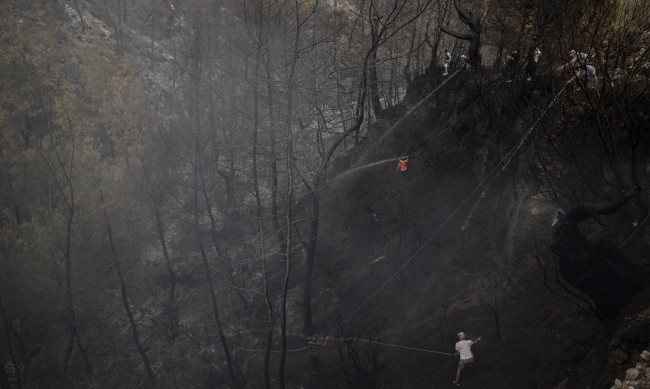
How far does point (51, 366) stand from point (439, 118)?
19.8 metres

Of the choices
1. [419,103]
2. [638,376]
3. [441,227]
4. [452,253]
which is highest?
[419,103]

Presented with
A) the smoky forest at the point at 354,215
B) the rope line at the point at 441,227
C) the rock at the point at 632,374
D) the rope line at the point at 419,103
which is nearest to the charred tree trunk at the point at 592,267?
the smoky forest at the point at 354,215

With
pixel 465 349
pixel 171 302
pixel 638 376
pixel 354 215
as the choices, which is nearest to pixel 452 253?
pixel 465 349

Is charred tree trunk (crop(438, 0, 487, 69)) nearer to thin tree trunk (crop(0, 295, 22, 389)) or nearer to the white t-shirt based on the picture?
the white t-shirt

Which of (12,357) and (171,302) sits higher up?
(171,302)

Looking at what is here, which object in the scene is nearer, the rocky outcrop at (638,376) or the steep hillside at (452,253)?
the rocky outcrop at (638,376)

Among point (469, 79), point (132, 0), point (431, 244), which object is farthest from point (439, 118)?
point (132, 0)

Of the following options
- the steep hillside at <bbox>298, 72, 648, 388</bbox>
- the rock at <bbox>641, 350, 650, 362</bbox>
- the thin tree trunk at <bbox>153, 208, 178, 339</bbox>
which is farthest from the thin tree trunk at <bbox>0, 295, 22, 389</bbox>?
the rock at <bbox>641, 350, 650, 362</bbox>

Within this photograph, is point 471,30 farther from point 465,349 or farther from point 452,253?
point 465,349

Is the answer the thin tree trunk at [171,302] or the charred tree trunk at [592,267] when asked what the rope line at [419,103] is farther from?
the thin tree trunk at [171,302]

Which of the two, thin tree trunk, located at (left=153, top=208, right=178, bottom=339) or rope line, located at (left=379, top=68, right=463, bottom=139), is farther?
thin tree trunk, located at (left=153, top=208, right=178, bottom=339)

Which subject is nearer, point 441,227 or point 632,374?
point 632,374

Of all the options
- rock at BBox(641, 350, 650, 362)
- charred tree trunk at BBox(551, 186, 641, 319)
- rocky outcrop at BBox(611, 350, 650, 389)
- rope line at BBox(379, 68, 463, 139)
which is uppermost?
rope line at BBox(379, 68, 463, 139)

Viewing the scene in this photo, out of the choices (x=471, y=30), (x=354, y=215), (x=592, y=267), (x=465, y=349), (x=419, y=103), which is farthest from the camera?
(x=354, y=215)
